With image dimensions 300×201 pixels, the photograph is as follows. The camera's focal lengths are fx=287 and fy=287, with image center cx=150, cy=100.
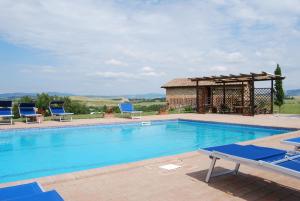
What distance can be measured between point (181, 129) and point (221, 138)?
252 centimetres

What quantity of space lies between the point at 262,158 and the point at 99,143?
6775mm

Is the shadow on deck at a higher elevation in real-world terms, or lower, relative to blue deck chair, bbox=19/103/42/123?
lower

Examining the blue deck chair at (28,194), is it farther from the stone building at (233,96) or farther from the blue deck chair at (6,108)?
the stone building at (233,96)

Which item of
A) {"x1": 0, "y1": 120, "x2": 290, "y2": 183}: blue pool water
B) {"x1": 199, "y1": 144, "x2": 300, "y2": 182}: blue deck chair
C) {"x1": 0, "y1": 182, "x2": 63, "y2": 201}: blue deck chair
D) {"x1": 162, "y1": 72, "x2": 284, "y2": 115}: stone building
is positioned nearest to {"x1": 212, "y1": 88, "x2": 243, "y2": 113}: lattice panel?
{"x1": 162, "y1": 72, "x2": 284, "y2": 115}: stone building

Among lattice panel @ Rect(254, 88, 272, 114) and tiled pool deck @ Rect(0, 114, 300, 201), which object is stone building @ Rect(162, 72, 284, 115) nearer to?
lattice panel @ Rect(254, 88, 272, 114)

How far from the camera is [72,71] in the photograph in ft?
86.2

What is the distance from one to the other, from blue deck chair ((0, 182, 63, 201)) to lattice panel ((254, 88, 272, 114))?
16339 mm

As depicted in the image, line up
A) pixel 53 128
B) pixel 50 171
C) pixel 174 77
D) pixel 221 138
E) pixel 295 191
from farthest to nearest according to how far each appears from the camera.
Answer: pixel 174 77 → pixel 53 128 → pixel 221 138 → pixel 50 171 → pixel 295 191

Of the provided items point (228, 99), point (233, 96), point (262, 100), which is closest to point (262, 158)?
point (262, 100)

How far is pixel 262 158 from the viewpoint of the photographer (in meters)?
3.58

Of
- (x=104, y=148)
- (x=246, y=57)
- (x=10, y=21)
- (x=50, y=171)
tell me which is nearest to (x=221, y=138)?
(x=104, y=148)

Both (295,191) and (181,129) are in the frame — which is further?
(181,129)

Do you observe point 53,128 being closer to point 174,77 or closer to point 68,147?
point 68,147

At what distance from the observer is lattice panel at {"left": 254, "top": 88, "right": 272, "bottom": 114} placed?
17250 millimetres
